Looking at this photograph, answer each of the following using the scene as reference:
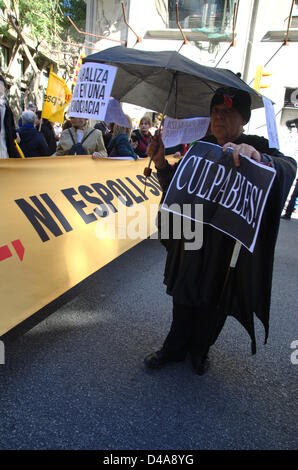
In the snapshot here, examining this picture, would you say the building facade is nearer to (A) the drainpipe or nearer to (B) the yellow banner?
(A) the drainpipe

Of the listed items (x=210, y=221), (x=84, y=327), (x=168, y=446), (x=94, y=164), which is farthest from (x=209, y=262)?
(x=94, y=164)

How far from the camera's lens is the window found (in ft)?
42.3

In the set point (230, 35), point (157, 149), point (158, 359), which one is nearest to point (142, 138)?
point (157, 149)

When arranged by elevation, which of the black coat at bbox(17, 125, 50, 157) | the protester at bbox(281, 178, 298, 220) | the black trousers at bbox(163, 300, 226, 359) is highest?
the black coat at bbox(17, 125, 50, 157)

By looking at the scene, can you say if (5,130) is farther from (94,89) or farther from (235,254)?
(235,254)

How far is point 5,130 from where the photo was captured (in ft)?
12.5

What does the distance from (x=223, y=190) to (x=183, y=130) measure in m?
1.12

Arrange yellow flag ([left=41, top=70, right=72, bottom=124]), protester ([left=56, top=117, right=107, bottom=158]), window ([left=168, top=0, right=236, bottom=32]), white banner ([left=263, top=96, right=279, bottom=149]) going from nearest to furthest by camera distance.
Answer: white banner ([left=263, top=96, right=279, bottom=149])
protester ([left=56, top=117, right=107, bottom=158])
yellow flag ([left=41, top=70, right=72, bottom=124])
window ([left=168, top=0, right=236, bottom=32])

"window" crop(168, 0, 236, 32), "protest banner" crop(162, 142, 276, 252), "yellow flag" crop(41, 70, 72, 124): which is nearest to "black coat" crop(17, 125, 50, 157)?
"yellow flag" crop(41, 70, 72, 124)

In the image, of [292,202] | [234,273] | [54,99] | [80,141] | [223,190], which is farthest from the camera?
[292,202]

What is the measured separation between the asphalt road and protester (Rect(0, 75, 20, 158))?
1.91 m

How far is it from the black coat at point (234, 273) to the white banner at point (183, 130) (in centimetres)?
54

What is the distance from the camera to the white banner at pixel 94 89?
230 centimetres

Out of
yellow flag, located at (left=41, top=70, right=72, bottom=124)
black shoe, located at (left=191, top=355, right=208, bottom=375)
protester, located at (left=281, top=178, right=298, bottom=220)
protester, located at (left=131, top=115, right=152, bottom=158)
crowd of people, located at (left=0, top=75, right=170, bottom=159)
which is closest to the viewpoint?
black shoe, located at (left=191, top=355, right=208, bottom=375)
